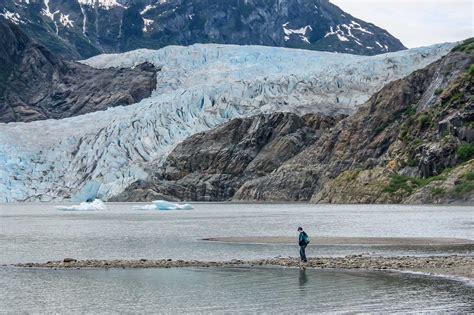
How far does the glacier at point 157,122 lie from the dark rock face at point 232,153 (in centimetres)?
204

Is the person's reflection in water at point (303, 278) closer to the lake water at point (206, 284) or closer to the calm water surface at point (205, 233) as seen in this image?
the lake water at point (206, 284)

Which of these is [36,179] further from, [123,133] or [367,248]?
[367,248]

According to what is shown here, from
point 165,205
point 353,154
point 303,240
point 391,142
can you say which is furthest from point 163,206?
point 303,240

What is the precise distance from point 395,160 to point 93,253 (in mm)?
71535

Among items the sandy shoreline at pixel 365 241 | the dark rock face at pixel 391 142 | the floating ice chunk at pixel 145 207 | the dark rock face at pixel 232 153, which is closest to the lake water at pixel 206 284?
the sandy shoreline at pixel 365 241

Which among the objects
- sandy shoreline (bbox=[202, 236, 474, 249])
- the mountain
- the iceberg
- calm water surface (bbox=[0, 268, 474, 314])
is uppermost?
the mountain

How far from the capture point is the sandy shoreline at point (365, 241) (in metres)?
46.7

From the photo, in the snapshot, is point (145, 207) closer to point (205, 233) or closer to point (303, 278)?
point (205, 233)

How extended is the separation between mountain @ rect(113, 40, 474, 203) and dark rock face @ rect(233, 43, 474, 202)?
0.47 feet

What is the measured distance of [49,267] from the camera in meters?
38.1

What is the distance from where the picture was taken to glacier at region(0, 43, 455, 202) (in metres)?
131

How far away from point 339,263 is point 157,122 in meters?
102

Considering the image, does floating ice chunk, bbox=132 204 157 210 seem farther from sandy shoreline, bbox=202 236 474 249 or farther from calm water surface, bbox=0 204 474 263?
sandy shoreline, bbox=202 236 474 249

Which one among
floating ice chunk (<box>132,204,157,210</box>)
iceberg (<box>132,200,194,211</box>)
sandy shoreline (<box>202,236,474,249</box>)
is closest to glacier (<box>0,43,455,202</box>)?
floating ice chunk (<box>132,204,157,210</box>)
